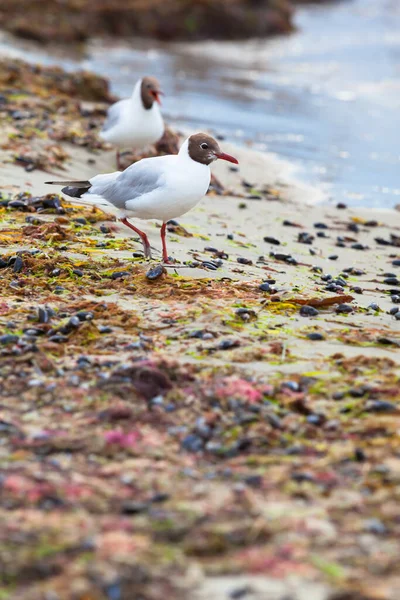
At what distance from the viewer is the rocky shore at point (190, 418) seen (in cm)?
343

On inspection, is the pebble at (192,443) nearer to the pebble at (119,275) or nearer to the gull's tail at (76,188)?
the pebble at (119,275)

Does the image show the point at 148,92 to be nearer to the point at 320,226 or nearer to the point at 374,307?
the point at 320,226

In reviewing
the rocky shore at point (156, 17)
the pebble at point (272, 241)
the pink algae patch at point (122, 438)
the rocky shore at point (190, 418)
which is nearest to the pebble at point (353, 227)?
the pebble at point (272, 241)

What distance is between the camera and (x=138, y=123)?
10.3 metres

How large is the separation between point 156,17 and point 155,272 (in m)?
20.0

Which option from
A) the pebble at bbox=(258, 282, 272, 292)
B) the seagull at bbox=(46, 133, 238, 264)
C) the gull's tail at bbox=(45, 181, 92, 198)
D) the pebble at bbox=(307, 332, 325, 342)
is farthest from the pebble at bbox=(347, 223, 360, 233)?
the pebble at bbox=(307, 332, 325, 342)

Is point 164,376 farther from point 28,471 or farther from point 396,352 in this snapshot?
point 396,352

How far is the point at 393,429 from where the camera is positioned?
447 cm

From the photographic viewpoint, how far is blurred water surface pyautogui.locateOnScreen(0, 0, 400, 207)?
12.8m

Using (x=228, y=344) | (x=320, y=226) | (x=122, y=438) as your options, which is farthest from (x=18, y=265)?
(x=320, y=226)

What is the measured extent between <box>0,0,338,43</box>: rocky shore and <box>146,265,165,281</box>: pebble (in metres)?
16.3

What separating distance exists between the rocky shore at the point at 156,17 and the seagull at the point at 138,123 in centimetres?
1180

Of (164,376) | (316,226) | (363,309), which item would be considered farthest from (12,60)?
(164,376)

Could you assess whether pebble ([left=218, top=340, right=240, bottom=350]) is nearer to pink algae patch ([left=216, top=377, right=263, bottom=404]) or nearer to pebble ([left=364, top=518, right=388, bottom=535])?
pink algae patch ([left=216, top=377, right=263, bottom=404])
